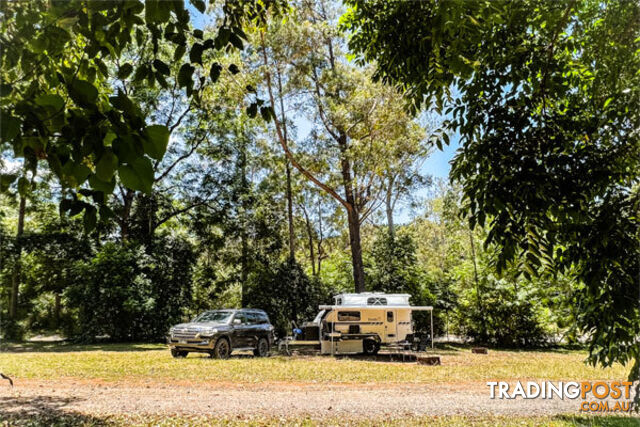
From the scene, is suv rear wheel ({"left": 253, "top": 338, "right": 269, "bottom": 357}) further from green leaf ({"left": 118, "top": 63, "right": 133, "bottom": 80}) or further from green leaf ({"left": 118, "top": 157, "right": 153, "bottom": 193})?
green leaf ({"left": 118, "top": 157, "right": 153, "bottom": 193})

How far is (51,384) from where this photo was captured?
30.2 ft

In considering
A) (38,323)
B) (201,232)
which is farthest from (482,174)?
(38,323)

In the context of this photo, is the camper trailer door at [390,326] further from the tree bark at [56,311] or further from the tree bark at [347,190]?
the tree bark at [56,311]

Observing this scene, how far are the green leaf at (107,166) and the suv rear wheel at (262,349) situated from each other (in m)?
15.7

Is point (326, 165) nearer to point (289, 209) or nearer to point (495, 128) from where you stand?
point (289, 209)

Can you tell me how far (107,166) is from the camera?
4.08ft

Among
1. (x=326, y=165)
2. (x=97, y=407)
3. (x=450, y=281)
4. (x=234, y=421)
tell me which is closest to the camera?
(x=234, y=421)

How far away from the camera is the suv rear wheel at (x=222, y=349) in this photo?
14.4 metres

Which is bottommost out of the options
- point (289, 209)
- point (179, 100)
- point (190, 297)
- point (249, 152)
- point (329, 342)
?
point (329, 342)

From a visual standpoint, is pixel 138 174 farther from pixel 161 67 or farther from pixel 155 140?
pixel 161 67

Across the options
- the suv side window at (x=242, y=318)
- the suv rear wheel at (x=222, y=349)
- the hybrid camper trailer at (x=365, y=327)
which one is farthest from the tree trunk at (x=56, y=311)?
the hybrid camper trailer at (x=365, y=327)

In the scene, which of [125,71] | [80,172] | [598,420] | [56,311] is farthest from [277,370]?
[56,311]

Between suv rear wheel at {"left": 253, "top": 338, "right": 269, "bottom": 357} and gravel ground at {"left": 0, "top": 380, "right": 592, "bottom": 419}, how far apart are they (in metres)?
6.87

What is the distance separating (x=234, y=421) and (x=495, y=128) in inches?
201
